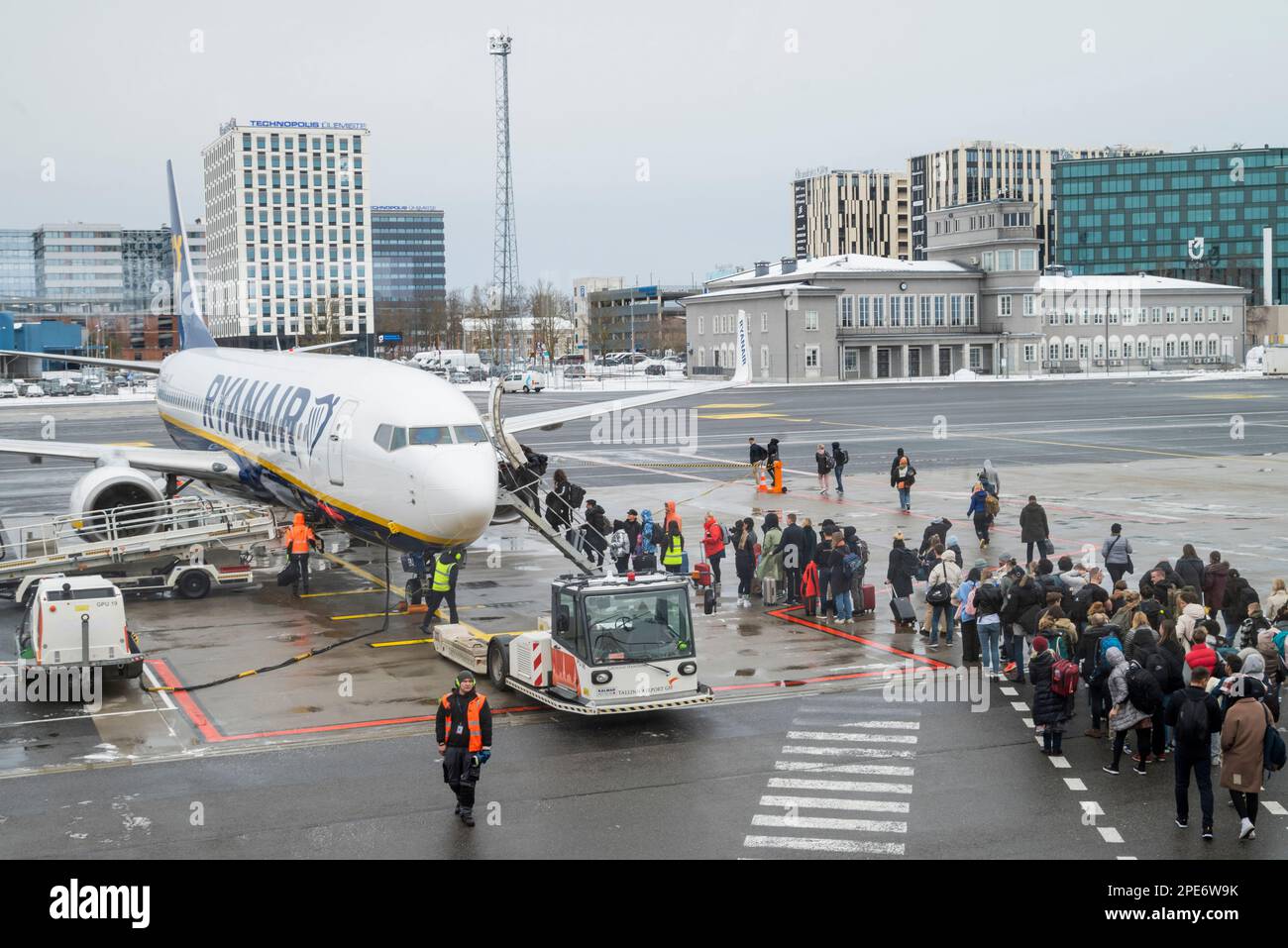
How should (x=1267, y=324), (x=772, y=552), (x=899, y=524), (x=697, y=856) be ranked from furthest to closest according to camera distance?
1. (x=1267, y=324)
2. (x=899, y=524)
3. (x=772, y=552)
4. (x=697, y=856)

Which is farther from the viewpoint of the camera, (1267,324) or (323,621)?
(1267,324)

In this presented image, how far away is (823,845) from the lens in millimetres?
15391

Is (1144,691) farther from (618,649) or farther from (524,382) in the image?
(524,382)

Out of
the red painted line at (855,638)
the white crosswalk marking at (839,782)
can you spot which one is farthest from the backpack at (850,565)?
the white crosswalk marking at (839,782)

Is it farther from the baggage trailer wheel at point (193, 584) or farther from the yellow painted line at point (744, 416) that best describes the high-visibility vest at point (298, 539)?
the yellow painted line at point (744, 416)

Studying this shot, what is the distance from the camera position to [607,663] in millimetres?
20125

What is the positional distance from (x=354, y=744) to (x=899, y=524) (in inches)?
978

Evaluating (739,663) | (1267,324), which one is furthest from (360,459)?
(1267,324)

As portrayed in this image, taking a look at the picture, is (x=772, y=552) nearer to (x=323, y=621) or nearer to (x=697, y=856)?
(x=323, y=621)

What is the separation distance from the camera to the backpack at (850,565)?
28016 millimetres

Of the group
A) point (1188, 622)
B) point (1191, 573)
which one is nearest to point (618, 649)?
point (1188, 622)

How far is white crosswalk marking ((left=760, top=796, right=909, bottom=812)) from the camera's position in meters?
16.6

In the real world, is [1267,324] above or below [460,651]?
above

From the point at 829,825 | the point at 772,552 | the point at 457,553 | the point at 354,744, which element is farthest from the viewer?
the point at 772,552
